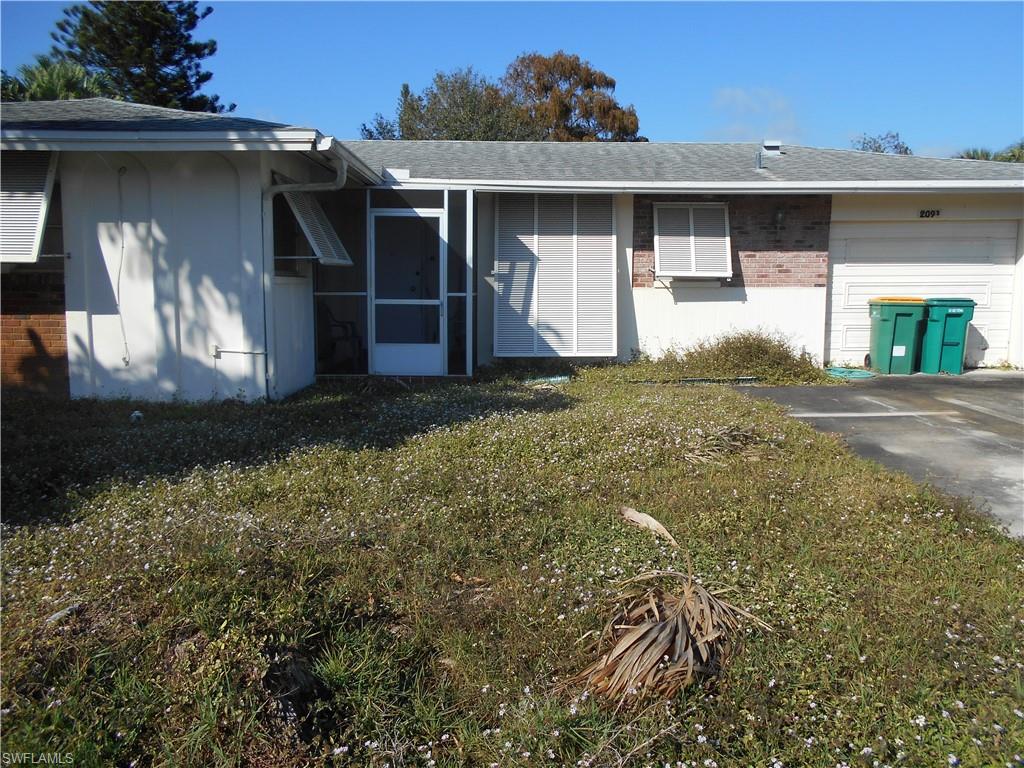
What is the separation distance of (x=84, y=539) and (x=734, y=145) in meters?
14.0

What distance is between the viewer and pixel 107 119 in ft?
28.5

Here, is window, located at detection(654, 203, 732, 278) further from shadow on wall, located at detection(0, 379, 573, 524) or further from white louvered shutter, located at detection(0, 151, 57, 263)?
white louvered shutter, located at detection(0, 151, 57, 263)

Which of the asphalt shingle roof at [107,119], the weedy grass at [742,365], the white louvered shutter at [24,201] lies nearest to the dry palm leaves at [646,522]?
the asphalt shingle roof at [107,119]

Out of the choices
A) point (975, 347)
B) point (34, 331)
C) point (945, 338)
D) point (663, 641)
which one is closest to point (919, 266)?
point (945, 338)

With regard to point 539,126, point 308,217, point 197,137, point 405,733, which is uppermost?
point 539,126

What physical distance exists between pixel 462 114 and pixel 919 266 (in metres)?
24.4

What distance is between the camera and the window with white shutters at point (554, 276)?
12.0 meters

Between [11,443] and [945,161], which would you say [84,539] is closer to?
[11,443]

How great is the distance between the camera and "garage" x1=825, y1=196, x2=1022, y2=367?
494 inches

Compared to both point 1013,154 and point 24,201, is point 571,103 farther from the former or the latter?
point 24,201

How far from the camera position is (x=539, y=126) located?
36.1 meters

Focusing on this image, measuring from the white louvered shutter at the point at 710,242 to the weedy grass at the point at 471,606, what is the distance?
603 cm

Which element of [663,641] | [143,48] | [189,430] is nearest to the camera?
[663,641]

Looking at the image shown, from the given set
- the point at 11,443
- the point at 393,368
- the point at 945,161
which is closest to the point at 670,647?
the point at 11,443
